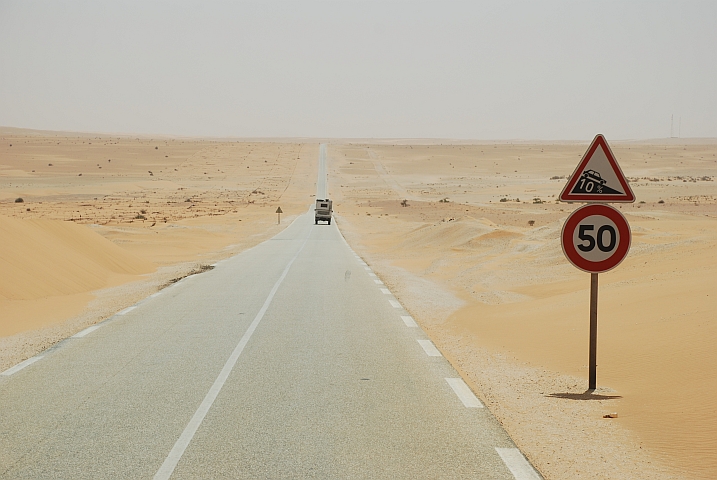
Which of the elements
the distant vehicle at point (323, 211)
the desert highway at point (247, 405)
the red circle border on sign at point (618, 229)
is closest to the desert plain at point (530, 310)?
the desert highway at point (247, 405)

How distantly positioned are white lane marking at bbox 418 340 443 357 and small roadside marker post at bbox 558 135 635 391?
3.09 m

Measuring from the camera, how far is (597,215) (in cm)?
793

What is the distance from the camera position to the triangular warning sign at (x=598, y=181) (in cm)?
787

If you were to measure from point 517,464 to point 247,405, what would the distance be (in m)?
2.95

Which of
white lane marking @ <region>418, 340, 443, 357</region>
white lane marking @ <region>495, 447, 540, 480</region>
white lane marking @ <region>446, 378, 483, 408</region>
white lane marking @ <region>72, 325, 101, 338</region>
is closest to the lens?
white lane marking @ <region>495, 447, 540, 480</region>

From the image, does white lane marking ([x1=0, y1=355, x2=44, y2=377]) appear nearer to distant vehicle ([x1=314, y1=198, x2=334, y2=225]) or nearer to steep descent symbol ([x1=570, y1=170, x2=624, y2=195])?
steep descent symbol ([x1=570, y1=170, x2=624, y2=195])

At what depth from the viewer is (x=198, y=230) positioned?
167ft

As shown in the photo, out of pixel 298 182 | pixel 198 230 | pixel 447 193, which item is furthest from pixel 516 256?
pixel 298 182

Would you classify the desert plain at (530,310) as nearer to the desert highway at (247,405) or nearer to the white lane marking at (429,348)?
the white lane marking at (429,348)

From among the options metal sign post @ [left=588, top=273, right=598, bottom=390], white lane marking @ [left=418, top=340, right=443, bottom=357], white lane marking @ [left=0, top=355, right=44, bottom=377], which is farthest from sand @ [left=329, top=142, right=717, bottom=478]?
white lane marking @ [left=0, top=355, right=44, bottom=377]

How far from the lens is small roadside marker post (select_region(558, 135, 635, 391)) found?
25.8 ft

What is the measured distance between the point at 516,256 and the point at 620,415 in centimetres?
1845

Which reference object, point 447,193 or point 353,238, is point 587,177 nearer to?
point 353,238

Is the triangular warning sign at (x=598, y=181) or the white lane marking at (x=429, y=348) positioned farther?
the white lane marking at (x=429, y=348)
